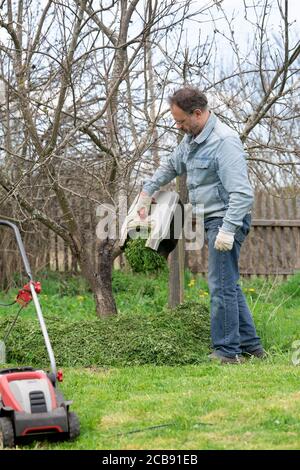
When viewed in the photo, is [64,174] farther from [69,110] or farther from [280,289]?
[280,289]

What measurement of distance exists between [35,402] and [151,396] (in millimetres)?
1055

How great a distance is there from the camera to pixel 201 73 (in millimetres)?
7496

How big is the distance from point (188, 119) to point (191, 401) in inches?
88.1

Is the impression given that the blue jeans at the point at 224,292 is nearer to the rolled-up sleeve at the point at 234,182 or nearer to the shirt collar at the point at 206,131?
the rolled-up sleeve at the point at 234,182

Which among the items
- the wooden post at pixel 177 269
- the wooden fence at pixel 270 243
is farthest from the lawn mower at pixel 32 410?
the wooden fence at pixel 270 243

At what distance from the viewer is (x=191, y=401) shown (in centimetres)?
Answer: 482

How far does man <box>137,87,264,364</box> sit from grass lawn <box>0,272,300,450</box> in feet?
1.09

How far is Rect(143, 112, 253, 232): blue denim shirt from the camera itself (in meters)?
5.98

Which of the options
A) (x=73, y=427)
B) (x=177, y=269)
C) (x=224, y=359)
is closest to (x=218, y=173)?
(x=224, y=359)

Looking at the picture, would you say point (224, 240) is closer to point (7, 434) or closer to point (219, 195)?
point (219, 195)

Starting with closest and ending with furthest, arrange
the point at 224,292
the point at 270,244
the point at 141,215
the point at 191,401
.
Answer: the point at 191,401 → the point at 224,292 → the point at 141,215 → the point at 270,244

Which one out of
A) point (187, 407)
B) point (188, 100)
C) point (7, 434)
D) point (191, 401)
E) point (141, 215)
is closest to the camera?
point (7, 434)

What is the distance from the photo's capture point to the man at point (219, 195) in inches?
236
